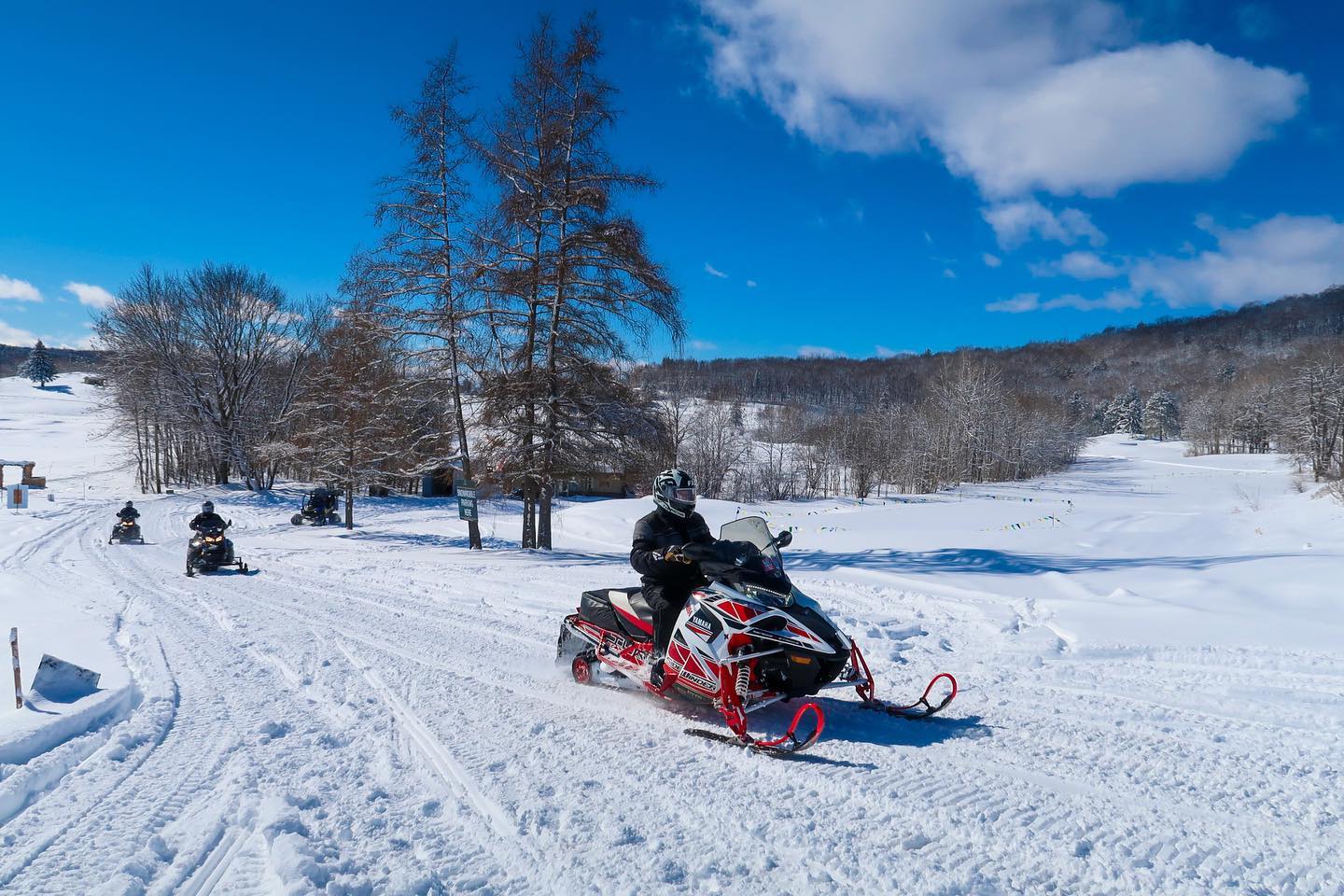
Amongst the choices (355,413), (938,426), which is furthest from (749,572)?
(938,426)

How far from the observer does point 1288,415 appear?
54938mm

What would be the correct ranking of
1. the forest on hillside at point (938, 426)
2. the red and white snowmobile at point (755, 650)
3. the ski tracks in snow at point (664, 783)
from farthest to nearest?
the forest on hillside at point (938, 426)
the red and white snowmobile at point (755, 650)
the ski tracks in snow at point (664, 783)

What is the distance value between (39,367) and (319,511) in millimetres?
114244

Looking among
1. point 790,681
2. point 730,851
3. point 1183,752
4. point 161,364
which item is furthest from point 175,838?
point 161,364

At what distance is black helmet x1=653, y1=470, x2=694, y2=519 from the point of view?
5.49m

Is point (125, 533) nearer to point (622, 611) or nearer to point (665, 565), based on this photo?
point (622, 611)

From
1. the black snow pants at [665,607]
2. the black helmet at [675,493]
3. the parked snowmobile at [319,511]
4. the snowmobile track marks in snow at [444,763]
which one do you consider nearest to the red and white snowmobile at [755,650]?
the black snow pants at [665,607]

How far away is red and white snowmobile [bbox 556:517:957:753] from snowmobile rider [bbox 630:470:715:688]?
Result: 178 mm

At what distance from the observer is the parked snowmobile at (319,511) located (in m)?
27.0

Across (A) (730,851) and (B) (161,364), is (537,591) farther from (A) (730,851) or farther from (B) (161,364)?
(B) (161,364)

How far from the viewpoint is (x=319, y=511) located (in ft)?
90.2

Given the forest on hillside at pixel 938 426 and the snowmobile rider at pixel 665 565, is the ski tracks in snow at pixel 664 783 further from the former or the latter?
the forest on hillside at pixel 938 426

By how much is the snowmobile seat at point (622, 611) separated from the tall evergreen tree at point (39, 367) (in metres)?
136

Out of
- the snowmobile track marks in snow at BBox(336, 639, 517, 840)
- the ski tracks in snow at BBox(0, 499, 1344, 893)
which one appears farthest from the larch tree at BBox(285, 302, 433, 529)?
the snowmobile track marks in snow at BBox(336, 639, 517, 840)
